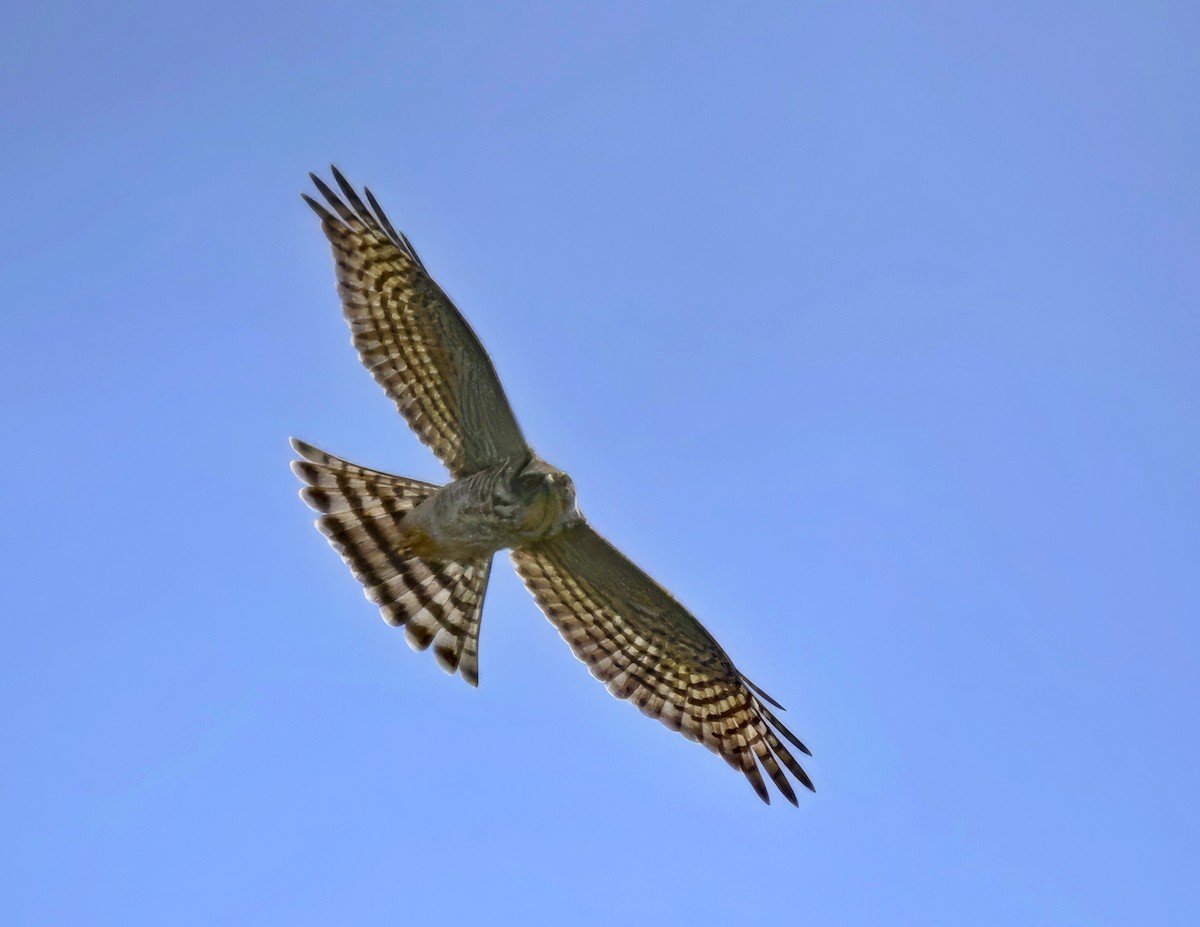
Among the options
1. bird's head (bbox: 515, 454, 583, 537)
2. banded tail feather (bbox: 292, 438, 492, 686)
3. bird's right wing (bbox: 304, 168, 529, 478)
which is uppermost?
bird's right wing (bbox: 304, 168, 529, 478)

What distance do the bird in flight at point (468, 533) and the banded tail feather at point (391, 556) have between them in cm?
1

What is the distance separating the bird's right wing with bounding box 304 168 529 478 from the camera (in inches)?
455

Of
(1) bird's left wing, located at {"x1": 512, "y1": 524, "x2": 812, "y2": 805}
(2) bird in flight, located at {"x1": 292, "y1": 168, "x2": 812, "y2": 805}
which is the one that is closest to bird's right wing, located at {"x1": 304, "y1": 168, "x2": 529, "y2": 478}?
(2) bird in flight, located at {"x1": 292, "y1": 168, "x2": 812, "y2": 805}

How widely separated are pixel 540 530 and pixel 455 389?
49.7 inches

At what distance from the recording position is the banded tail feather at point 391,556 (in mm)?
11961

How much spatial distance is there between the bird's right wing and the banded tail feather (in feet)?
2.00

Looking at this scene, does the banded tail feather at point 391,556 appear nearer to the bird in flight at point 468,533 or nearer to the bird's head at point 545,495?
the bird in flight at point 468,533

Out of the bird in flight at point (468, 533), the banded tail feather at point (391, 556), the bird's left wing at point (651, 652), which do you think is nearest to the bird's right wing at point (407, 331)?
the bird in flight at point (468, 533)

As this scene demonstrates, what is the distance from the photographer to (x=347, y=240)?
11.7 metres

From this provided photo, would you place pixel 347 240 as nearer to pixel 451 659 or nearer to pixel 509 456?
pixel 509 456

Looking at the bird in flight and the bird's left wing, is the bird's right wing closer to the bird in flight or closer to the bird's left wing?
the bird in flight

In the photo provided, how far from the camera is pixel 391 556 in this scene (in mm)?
12070

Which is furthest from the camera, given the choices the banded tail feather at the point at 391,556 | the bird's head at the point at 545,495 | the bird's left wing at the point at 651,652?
the bird's left wing at the point at 651,652

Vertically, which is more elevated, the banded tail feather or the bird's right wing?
the bird's right wing
